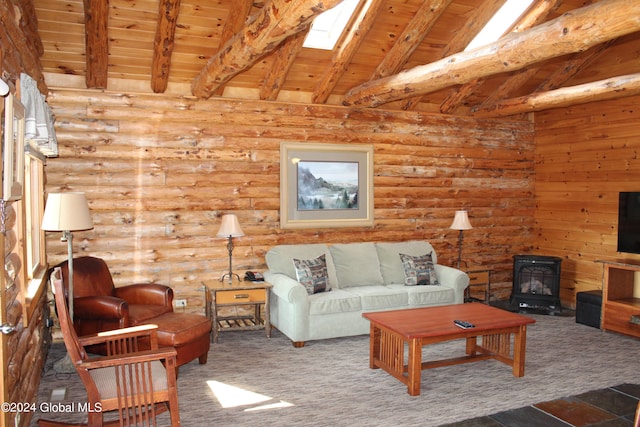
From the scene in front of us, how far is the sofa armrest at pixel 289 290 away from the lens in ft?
17.1

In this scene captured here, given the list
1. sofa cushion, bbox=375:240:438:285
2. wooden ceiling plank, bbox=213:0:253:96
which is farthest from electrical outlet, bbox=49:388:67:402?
sofa cushion, bbox=375:240:438:285

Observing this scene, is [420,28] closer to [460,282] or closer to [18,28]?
[460,282]

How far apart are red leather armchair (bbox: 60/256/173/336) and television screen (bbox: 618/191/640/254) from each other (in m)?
5.32

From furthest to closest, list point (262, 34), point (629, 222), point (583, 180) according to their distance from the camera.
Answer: point (583, 180) < point (629, 222) < point (262, 34)

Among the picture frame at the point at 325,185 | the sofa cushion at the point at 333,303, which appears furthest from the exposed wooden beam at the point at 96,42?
the sofa cushion at the point at 333,303

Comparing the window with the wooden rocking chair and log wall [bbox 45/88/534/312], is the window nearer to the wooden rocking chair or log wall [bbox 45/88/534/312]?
log wall [bbox 45/88/534/312]

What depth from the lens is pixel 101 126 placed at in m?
5.46

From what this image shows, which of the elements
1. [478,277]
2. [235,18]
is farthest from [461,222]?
[235,18]

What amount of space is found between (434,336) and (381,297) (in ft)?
5.24

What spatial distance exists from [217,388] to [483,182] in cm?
507

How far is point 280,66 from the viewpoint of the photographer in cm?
558

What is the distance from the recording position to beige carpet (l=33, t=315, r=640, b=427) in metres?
3.72

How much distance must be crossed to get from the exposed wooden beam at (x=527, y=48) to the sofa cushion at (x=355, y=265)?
6.19 ft

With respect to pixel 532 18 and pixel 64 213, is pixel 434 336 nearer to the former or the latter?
pixel 64 213
